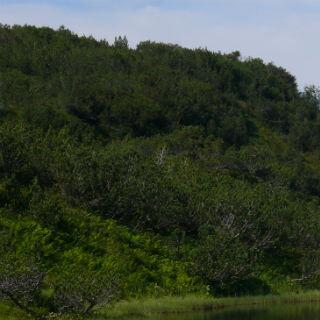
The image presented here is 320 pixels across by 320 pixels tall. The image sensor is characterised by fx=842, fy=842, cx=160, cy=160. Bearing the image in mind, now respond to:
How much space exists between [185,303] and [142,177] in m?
10.6

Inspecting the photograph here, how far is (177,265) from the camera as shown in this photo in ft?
155

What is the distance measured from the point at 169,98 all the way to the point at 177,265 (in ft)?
118

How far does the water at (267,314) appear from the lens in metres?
39.2

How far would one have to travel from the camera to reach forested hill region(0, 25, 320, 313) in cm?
4234

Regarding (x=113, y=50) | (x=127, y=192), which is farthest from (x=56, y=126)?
(x=113, y=50)

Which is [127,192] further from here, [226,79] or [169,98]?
[226,79]

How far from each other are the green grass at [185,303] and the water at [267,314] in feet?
4.40

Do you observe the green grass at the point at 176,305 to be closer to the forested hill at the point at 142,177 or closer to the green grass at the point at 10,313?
the green grass at the point at 10,313

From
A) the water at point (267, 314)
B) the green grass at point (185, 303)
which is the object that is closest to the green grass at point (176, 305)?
the green grass at point (185, 303)

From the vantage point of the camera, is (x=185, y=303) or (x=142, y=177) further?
(x=142, y=177)

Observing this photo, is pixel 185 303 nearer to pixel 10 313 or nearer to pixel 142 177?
pixel 142 177

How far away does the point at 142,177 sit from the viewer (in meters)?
51.3

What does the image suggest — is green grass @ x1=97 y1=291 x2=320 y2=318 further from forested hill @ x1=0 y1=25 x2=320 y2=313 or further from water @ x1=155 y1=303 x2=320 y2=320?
water @ x1=155 y1=303 x2=320 y2=320

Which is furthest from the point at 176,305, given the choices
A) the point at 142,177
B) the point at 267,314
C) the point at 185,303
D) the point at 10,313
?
the point at 10,313
